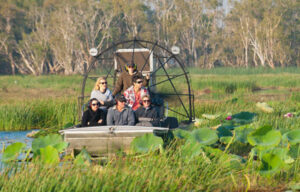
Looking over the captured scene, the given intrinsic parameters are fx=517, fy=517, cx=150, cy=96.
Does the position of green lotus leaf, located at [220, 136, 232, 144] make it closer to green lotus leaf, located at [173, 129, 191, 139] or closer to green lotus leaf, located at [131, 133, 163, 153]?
green lotus leaf, located at [173, 129, 191, 139]

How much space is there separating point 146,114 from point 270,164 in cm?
312

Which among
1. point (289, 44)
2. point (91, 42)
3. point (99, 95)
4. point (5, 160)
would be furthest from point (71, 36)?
point (5, 160)

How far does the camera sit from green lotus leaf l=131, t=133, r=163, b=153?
6.84 meters

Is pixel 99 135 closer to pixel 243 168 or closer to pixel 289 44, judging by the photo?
pixel 243 168

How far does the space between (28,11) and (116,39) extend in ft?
40.7

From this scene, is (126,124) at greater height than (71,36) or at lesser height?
lesser

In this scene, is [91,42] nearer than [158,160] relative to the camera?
No

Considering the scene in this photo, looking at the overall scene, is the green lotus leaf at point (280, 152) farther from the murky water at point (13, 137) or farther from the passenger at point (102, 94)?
the murky water at point (13, 137)

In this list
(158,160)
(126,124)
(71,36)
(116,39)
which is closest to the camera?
(158,160)

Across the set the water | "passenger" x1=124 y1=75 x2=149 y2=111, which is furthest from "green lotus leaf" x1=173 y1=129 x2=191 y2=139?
the water

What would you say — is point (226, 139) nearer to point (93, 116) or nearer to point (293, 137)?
point (293, 137)

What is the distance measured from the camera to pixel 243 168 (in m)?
6.68

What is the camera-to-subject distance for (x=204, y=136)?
7188 millimetres

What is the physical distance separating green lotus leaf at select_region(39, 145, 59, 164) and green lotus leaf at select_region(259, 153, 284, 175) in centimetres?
249
